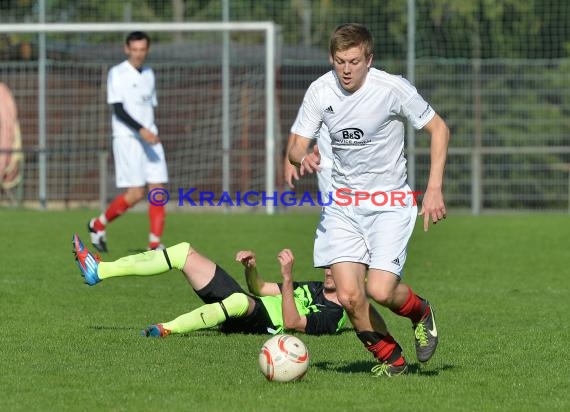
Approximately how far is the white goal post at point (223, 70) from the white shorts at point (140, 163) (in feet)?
16.3

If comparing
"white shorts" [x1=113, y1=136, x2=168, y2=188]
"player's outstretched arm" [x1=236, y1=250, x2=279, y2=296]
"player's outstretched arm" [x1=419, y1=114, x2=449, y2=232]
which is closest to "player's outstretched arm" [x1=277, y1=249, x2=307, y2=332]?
"player's outstretched arm" [x1=236, y1=250, x2=279, y2=296]

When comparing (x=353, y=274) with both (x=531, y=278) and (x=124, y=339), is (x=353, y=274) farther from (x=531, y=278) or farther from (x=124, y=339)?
(x=531, y=278)

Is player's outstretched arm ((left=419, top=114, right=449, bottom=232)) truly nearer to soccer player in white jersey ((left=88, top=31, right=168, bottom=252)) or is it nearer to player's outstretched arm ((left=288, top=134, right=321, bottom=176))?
player's outstretched arm ((left=288, top=134, right=321, bottom=176))

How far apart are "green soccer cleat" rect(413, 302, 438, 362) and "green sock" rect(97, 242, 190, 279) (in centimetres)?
186

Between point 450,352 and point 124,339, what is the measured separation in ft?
7.01

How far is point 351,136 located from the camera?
716 centimetres

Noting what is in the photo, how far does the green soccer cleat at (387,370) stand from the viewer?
7.04m

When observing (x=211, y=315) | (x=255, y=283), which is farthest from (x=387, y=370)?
(x=255, y=283)

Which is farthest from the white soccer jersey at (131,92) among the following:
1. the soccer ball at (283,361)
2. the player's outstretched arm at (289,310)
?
the soccer ball at (283,361)

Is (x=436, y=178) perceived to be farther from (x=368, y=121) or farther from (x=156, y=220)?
(x=156, y=220)

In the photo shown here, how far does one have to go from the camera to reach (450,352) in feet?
26.4

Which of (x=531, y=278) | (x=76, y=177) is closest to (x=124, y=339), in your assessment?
(x=531, y=278)

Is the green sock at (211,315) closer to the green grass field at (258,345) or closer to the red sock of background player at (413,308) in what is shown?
the green grass field at (258,345)

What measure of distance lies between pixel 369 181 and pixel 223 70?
15443 millimetres
